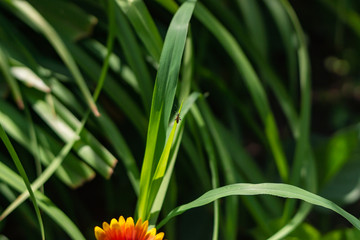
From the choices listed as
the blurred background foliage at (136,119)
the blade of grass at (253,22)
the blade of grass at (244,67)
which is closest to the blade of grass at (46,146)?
the blurred background foliage at (136,119)

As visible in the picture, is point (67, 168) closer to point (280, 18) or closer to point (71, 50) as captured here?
point (71, 50)

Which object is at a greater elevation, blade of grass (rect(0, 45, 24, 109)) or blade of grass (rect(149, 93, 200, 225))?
blade of grass (rect(0, 45, 24, 109))

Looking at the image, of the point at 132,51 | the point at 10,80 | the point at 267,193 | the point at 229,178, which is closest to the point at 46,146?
the point at 10,80

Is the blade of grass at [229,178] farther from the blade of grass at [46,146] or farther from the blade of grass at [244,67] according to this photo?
the blade of grass at [46,146]

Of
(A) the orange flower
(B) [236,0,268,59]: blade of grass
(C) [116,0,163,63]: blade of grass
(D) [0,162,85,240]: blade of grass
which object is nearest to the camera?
(A) the orange flower

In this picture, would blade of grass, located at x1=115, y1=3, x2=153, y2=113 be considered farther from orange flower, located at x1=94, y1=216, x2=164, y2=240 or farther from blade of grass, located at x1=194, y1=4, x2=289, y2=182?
orange flower, located at x1=94, y1=216, x2=164, y2=240

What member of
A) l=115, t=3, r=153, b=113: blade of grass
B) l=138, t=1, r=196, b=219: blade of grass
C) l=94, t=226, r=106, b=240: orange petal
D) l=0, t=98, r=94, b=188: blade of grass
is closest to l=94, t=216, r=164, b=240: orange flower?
l=94, t=226, r=106, b=240: orange petal

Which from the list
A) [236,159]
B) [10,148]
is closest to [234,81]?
[236,159]

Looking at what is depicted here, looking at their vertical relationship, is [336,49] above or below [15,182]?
below
